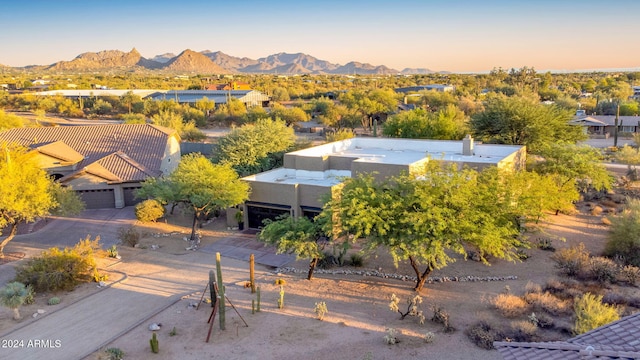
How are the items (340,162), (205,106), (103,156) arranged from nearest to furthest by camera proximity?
(340,162) → (103,156) → (205,106)

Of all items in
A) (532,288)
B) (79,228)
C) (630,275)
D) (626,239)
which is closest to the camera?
(532,288)

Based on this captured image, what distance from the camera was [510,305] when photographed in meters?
18.5

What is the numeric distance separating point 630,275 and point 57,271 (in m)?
23.6

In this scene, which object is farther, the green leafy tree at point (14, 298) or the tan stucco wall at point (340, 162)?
the tan stucco wall at point (340, 162)

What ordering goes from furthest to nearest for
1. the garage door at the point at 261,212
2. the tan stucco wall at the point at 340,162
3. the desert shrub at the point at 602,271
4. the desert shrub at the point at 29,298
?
the tan stucco wall at the point at 340,162
the garage door at the point at 261,212
the desert shrub at the point at 602,271
the desert shrub at the point at 29,298

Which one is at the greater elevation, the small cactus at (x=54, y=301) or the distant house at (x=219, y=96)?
the distant house at (x=219, y=96)

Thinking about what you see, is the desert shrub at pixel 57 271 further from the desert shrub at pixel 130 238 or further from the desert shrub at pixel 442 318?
the desert shrub at pixel 442 318

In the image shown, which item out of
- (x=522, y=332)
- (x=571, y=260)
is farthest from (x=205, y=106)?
(x=522, y=332)

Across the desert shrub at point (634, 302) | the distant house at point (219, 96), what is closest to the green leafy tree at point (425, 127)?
the desert shrub at point (634, 302)

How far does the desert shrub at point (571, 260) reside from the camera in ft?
72.2

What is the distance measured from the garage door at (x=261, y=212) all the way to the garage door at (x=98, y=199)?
37.3ft

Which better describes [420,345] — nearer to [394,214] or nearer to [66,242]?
[394,214]

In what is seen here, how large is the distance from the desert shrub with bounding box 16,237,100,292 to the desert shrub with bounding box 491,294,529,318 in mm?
16955

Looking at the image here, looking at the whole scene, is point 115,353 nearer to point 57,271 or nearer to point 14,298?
point 14,298
